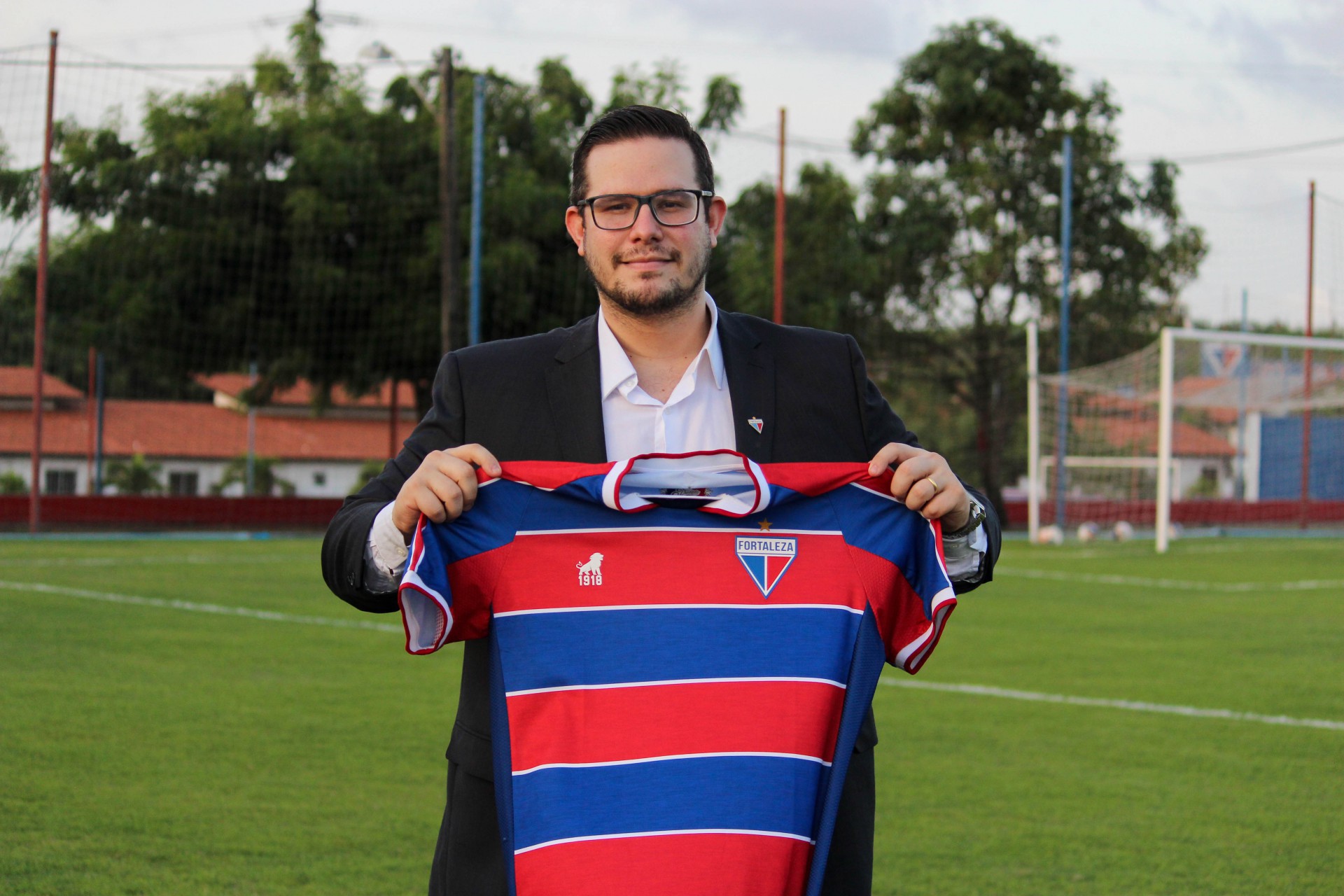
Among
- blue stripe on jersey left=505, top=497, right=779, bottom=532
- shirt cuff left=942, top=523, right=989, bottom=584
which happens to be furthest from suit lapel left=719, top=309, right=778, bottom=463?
shirt cuff left=942, top=523, right=989, bottom=584

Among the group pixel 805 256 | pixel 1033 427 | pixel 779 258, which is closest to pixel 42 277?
pixel 779 258

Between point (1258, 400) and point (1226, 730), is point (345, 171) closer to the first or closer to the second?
point (1258, 400)

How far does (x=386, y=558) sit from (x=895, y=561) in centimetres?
79

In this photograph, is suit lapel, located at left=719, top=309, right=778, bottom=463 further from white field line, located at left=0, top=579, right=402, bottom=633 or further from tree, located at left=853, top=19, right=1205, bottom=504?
tree, located at left=853, top=19, right=1205, bottom=504

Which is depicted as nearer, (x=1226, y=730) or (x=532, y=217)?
(x=1226, y=730)

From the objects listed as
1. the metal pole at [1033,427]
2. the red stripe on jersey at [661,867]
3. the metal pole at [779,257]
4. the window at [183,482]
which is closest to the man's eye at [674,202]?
the red stripe on jersey at [661,867]

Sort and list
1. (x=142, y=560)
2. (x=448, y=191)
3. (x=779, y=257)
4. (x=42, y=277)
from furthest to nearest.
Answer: (x=779, y=257), (x=42, y=277), (x=448, y=191), (x=142, y=560)

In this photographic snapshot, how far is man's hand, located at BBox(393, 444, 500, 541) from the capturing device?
1.98 m

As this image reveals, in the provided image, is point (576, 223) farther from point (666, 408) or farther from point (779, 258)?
point (779, 258)

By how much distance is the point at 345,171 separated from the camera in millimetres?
20656

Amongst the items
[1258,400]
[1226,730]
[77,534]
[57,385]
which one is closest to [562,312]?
[77,534]

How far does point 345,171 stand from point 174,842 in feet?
59.1

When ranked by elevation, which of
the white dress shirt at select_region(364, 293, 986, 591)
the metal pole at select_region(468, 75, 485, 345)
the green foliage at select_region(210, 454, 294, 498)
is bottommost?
the green foliage at select_region(210, 454, 294, 498)

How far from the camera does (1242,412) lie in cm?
2180
